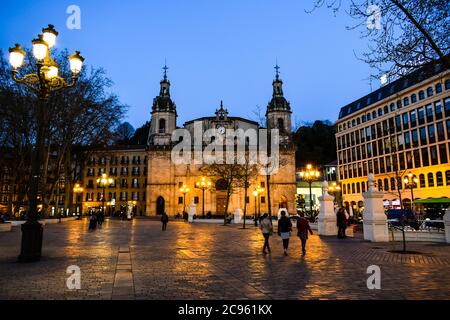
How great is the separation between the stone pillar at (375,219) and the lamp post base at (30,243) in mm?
15416

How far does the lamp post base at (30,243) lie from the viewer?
415 inches

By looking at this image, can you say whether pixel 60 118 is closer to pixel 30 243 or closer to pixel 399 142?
pixel 30 243

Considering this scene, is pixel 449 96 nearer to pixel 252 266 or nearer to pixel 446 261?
pixel 446 261

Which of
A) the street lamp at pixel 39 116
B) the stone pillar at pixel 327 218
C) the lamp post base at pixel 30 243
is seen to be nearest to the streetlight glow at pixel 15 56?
the street lamp at pixel 39 116

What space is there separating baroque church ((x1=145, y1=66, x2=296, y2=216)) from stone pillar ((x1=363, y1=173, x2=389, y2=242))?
52141 mm

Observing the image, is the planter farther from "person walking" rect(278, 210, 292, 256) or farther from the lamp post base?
"person walking" rect(278, 210, 292, 256)

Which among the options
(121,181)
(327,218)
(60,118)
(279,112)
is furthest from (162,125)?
(327,218)

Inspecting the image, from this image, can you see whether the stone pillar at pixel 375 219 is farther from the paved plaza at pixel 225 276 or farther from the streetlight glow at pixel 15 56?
the streetlight glow at pixel 15 56

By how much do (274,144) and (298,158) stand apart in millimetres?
29680

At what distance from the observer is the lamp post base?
34.6 ft

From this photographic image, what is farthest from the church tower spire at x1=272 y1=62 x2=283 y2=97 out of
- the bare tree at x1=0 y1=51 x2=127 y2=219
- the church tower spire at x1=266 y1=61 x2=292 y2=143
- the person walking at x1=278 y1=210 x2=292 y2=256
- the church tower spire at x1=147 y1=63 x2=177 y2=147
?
the person walking at x1=278 y1=210 x2=292 y2=256

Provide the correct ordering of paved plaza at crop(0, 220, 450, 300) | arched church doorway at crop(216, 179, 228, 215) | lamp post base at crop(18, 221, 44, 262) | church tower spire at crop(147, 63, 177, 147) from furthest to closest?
church tower spire at crop(147, 63, 177, 147) < arched church doorway at crop(216, 179, 228, 215) < lamp post base at crop(18, 221, 44, 262) < paved plaza at crop(0, 220, 450, 300)

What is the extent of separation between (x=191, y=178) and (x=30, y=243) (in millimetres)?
63018

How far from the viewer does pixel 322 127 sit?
313 ft
